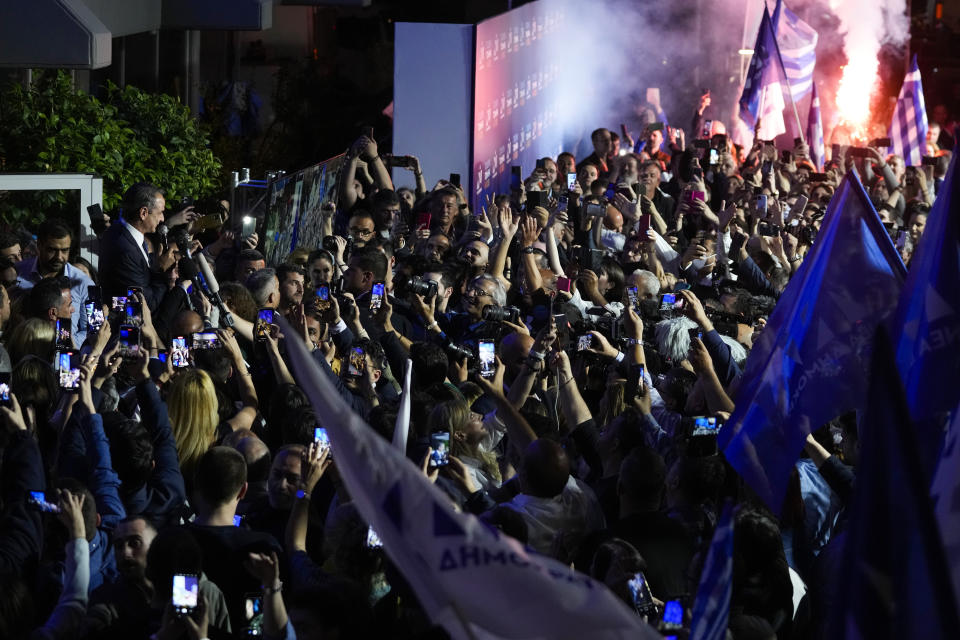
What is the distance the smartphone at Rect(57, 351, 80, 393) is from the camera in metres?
5.96

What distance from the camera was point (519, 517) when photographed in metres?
4.91

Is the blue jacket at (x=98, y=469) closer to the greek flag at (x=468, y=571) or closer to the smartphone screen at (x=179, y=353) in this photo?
the smartphone screen at (x=179, y=353)

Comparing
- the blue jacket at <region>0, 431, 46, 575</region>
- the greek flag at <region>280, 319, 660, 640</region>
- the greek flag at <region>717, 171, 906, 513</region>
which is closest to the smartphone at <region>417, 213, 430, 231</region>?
the greek flag at <region>717, 171, 906, 513</region>

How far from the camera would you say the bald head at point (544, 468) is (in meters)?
5.34

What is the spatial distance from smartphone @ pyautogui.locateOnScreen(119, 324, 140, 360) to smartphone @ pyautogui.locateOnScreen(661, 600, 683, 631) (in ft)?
10.7

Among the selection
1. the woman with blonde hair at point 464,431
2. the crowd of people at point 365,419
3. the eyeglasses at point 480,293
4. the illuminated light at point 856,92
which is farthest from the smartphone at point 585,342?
the illuminated light at point 856,92

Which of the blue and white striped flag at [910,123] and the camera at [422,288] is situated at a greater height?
the blue and white striped flag at [910,123]

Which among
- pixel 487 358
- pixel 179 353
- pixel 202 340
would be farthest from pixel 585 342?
pixel 179 353

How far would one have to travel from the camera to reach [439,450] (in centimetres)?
532

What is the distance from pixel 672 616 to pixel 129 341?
11.6 feet

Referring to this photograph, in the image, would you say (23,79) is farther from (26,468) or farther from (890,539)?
(890,539)

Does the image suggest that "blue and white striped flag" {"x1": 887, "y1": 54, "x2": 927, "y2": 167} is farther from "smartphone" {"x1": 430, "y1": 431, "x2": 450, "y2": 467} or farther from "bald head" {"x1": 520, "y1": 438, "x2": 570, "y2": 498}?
"smartphone" {"x1": 430, "y1": 431, "x2": 450, "y2": 467}

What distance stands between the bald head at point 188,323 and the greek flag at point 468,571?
4058 millimetres

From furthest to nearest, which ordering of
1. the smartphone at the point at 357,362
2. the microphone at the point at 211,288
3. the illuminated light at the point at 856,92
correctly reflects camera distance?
the illuminated light at the point at 856,92 < the microphone at the point at 211,288 < the smartphone at the point at 357,362
